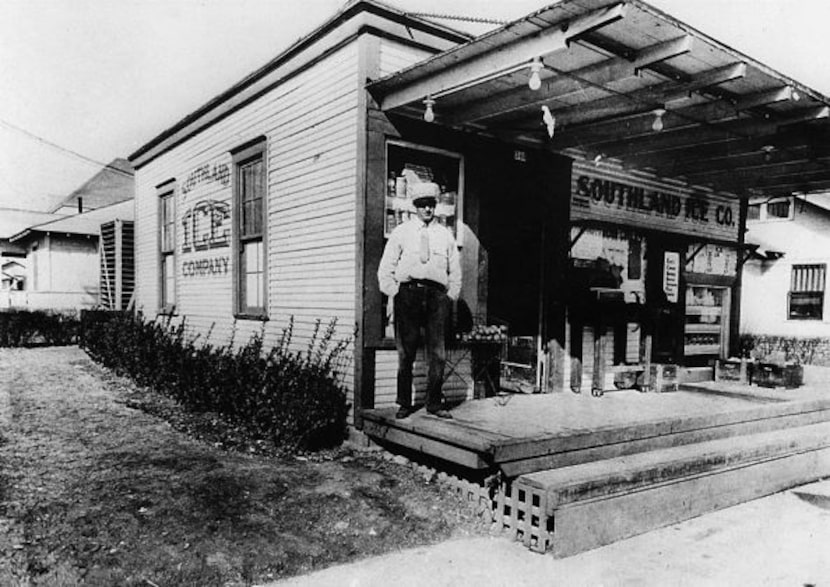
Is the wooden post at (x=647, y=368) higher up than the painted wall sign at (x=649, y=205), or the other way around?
the painted wall sign at (x=649, y=205)

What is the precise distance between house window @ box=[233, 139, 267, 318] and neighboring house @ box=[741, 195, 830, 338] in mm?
14765

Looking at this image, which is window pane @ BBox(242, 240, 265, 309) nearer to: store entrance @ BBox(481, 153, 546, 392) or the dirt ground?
the dirt ground

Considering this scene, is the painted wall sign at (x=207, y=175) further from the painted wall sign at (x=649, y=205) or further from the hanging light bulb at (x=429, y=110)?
the painted wall sign at (x=649, y=205)

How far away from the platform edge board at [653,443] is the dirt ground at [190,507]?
2.00 feet

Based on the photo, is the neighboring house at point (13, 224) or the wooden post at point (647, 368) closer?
the wooden post at point (647, 368)

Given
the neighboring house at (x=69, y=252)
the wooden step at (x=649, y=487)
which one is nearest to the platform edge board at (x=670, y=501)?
the wooden step at (x=649, y=487)

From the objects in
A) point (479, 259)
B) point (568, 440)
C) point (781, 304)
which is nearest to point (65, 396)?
point (479, 259)

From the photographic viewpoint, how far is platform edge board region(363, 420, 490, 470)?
4.83 meters

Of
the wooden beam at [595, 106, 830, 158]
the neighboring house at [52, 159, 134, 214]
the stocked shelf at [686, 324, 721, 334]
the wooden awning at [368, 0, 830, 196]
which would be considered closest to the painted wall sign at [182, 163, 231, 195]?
the wooden awning at [368, 0, 830, 196]

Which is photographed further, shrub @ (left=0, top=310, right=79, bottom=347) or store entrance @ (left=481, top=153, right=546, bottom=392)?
shrub @ (left=0, top=310, right=79, bottom=347)

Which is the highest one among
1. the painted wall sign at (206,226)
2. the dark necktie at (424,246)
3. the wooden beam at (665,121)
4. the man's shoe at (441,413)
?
the wooden beam at (665,121)

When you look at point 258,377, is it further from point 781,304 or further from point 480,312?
point 781,304

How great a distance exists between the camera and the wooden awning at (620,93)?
4574 mm

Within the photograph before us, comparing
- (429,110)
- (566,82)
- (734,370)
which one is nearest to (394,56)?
(429,110)
